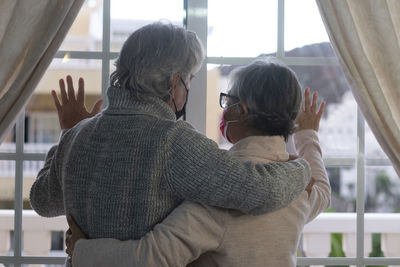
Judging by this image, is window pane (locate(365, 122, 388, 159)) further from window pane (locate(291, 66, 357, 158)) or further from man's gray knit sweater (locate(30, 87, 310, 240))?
man's gray knit sweater (locate(30, 87, 310, 240))

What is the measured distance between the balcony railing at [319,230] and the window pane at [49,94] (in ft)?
1.09

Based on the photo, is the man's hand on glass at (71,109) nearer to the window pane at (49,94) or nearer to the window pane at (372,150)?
the window pane at (49,94)

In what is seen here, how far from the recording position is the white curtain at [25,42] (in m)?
2.21

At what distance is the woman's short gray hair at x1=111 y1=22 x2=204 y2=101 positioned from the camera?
5.53ft

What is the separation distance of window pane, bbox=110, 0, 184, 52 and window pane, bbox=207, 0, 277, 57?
6.7 inches

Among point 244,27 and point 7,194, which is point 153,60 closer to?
point 244,27

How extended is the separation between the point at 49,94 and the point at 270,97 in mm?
1132

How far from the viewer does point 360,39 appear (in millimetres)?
2252

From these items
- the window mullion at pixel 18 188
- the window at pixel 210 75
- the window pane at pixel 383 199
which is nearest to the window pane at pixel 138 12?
the window at pixel 210 75

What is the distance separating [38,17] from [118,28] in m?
0.39

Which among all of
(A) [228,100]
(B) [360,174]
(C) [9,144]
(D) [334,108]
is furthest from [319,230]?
(C) [9,144]

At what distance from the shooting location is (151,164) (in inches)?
63.2

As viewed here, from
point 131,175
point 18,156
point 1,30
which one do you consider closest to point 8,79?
point 1,30

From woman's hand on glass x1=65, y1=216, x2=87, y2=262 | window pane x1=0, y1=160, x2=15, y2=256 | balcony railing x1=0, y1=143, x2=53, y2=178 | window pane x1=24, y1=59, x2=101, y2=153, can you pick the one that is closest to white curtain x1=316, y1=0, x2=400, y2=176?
window pane x1=24, y1=59, x2=101, y2=153
